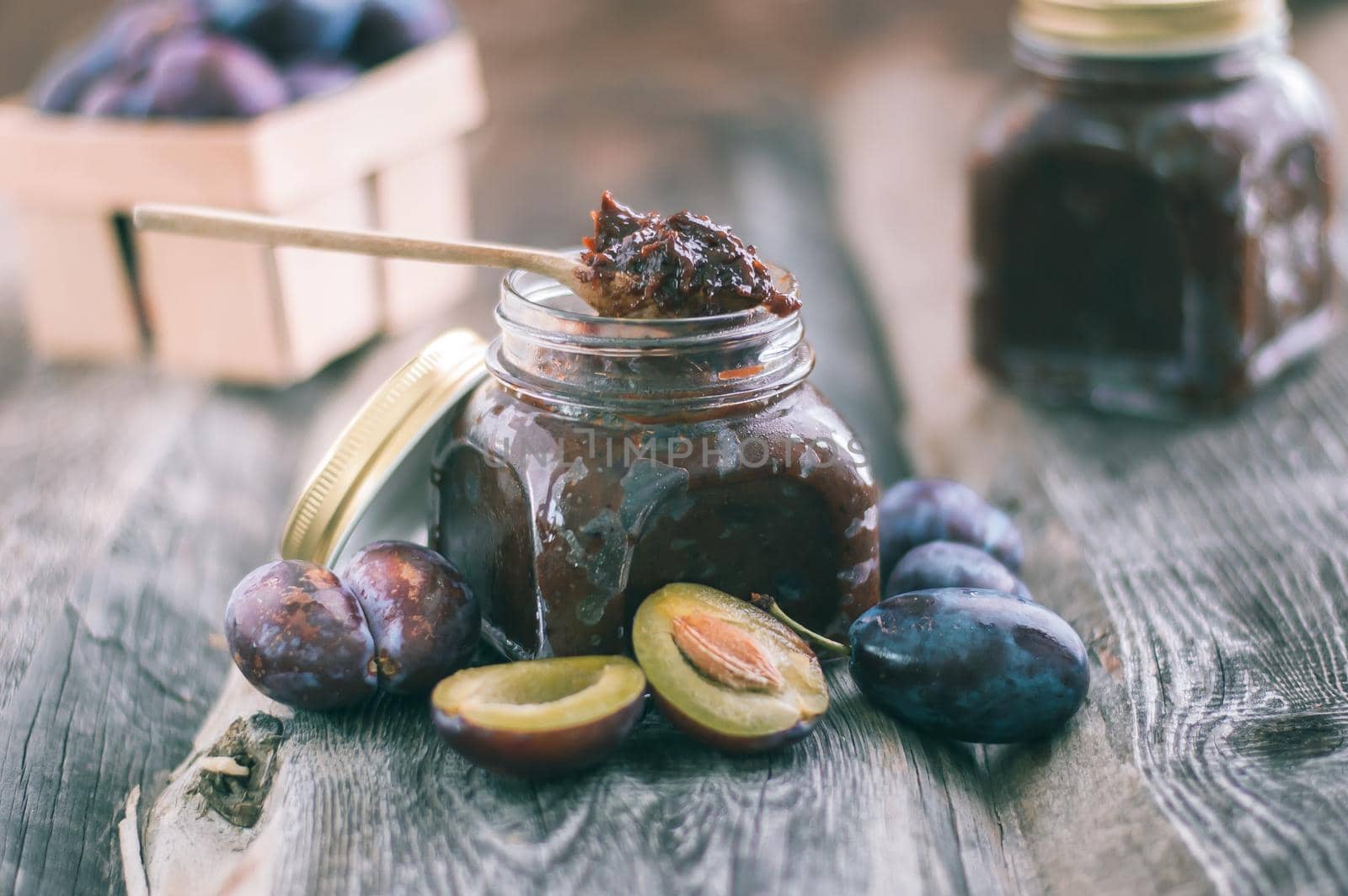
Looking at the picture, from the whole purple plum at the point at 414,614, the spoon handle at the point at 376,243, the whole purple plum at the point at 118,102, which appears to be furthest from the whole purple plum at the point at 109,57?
the whole purple plum at the point at 414,614

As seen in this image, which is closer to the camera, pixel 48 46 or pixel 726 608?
pixel 726 608

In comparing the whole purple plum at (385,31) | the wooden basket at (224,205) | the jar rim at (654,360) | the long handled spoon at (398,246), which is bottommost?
the wooden basket at (224,205)

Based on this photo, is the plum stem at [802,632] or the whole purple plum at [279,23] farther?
the whole purple plum at [279,23]

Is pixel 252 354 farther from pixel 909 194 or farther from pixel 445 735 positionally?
pixel 909 194

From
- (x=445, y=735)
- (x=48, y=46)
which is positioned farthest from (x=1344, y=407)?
(x=48, y=46)

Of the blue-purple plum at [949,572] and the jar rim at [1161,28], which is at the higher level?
the jar rim at [1161,28]

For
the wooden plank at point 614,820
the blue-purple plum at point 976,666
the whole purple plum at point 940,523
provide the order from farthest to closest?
the whole purple plum at point 940,523, the blue-purple plum at point 976,666, the wooden plank at point 614,820

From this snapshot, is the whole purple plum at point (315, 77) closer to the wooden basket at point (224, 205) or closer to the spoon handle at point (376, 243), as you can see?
the wooden basket at point (224, 205)
